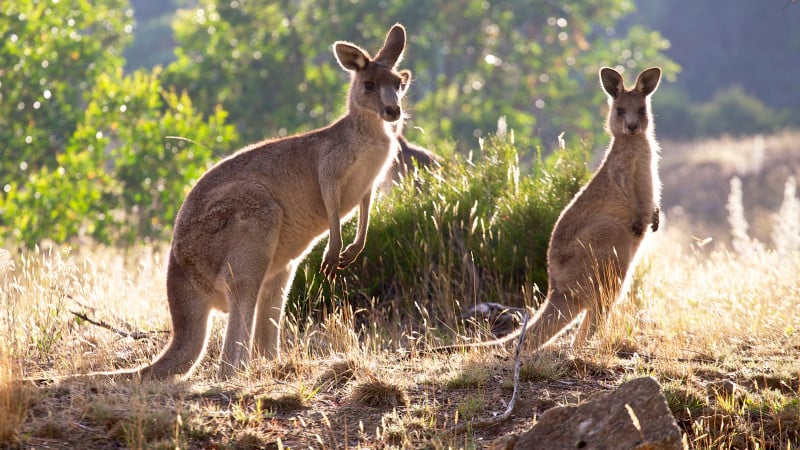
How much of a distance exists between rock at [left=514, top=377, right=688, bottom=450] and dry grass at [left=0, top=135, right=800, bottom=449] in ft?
1.16

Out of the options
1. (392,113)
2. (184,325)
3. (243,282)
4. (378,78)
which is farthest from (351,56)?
(184,325)

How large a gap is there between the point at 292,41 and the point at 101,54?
207 inches

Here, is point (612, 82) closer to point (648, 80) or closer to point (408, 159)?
point (648, 80)

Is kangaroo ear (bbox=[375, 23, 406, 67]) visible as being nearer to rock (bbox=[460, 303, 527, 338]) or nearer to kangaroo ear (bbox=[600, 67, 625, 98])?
kangaroo ear (bbox=[600, 67, 625, 98])

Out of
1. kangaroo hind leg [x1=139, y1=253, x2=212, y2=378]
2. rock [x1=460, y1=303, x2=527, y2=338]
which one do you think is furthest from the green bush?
kangaroo hind leg [x1=139, y1=253, x2=212, y2=378]

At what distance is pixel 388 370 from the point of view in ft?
18.4

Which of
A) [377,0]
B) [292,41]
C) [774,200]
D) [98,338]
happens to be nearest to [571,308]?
[98,338]

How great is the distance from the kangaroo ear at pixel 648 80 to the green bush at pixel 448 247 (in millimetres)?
1410

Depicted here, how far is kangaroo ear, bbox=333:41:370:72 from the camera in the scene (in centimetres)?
611

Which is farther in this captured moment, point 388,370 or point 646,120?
point 646,120

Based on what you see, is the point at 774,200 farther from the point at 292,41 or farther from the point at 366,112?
the point at 366,112

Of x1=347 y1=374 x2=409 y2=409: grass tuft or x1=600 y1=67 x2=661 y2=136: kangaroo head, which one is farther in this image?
x1=600 y1=67 x2=661 y2=136: kangaroo head

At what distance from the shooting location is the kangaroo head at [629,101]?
22.7ft

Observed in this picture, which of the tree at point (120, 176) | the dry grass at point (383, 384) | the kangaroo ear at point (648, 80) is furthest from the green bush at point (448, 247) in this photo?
the tree at point (120, 176)
